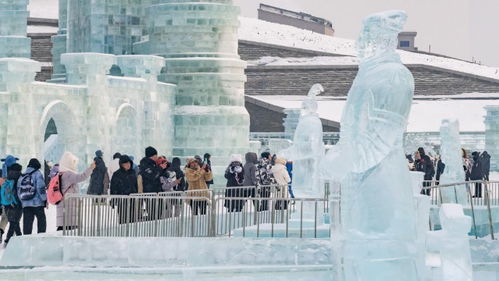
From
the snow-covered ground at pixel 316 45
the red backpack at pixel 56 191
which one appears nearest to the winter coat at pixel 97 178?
the red backpack at pixel 56 191

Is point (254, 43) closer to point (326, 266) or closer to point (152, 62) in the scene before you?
point (152, 62)

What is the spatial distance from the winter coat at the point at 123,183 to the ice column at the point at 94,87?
11.3m

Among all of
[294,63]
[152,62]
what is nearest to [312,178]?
[152,62]

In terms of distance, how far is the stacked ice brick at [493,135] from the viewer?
38844 millimetres

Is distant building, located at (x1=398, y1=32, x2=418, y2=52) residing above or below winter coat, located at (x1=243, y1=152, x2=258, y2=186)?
above

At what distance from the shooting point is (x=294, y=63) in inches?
2119

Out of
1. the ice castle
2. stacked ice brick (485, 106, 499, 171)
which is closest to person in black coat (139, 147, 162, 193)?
the ice castle

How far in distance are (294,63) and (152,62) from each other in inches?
942

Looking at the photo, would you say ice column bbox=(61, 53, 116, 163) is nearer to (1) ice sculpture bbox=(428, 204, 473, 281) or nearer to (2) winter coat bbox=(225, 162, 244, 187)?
(2) winter coat bbox=(225, 162, 244, 187)

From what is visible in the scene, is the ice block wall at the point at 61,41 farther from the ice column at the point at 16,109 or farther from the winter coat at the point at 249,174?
the winter coat at the point at 249,174

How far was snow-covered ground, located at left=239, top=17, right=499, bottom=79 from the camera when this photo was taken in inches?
2144

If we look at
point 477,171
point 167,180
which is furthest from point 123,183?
point 477,171

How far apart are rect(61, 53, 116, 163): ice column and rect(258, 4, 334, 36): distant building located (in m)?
51.6

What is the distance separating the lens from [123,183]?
15984mm
